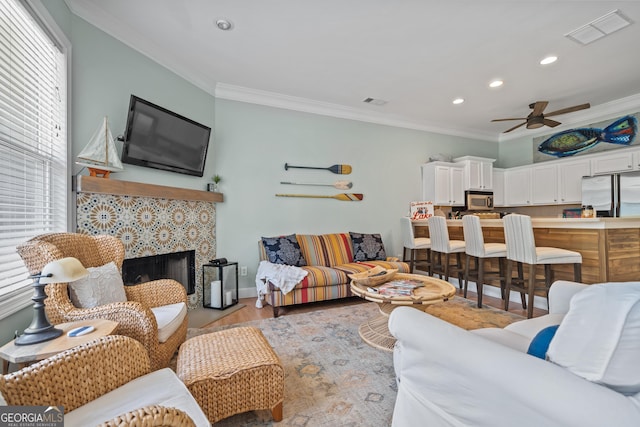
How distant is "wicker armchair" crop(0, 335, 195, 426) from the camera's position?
2.54ft

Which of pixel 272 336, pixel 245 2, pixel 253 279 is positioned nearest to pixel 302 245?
pixel 253 279

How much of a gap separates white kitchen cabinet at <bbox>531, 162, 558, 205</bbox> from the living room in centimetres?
56

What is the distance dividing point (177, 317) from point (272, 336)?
90 centimetres

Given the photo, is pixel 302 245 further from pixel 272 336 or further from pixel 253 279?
pixel 272 336

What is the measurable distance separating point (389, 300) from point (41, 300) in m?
1.99

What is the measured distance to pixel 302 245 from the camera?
382 cm

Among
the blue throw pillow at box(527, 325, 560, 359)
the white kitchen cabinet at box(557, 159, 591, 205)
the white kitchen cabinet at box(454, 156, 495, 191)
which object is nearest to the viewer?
the blue throw pillow at box(527, 325, 560, 359)

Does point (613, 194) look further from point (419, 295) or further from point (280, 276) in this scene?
point (280, 276)

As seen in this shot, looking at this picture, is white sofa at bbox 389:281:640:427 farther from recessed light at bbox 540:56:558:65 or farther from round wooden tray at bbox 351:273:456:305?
recessed light at bbox 540:56:558:65

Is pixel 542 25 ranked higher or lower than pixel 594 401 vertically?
higher

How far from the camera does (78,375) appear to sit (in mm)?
1000

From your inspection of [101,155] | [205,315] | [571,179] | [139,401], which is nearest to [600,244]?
[571,179]

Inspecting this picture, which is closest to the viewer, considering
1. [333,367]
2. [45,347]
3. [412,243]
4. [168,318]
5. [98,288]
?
[45,347]

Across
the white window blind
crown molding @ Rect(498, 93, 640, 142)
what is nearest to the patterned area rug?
the white window blind
